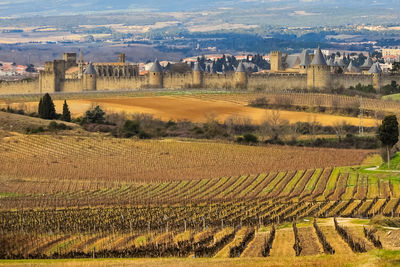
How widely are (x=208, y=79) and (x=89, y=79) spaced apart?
7.80m

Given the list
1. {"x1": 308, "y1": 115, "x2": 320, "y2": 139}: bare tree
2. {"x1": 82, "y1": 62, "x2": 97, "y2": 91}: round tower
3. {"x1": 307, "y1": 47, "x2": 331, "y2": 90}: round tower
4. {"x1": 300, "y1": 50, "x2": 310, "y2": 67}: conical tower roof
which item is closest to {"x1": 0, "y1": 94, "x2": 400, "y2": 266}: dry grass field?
{"x1": 308, "y1": 115, "x2": 320, "y2": 139}: bare tree

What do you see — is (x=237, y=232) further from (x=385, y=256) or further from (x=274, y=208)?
(x=385, y=256)

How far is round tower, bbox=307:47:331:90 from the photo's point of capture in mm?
68812


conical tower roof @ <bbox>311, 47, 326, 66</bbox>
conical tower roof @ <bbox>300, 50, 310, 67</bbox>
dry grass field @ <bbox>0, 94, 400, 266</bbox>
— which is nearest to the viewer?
dry grass field @ <bbox>0, 94, 400, 266</bbox>

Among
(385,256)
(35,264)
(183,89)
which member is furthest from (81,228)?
(183,89)

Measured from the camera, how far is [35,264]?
19.5 meters

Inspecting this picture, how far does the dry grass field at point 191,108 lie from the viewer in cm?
5269

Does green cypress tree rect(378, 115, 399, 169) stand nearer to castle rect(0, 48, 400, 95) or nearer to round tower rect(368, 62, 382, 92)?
castle rect(0, 48, 400, 95)

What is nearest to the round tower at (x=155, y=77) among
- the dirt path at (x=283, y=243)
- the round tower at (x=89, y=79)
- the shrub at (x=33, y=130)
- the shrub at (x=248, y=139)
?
the round tower at (x=89, y=79)

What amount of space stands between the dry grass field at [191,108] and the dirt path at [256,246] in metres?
27.1

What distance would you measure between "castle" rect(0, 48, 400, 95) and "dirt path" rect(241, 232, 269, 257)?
147 ft

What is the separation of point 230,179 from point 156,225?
9.48 m

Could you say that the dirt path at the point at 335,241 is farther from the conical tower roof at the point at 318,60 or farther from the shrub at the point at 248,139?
the conical tower roof at the point at 318,60

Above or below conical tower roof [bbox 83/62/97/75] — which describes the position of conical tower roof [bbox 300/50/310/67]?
above
